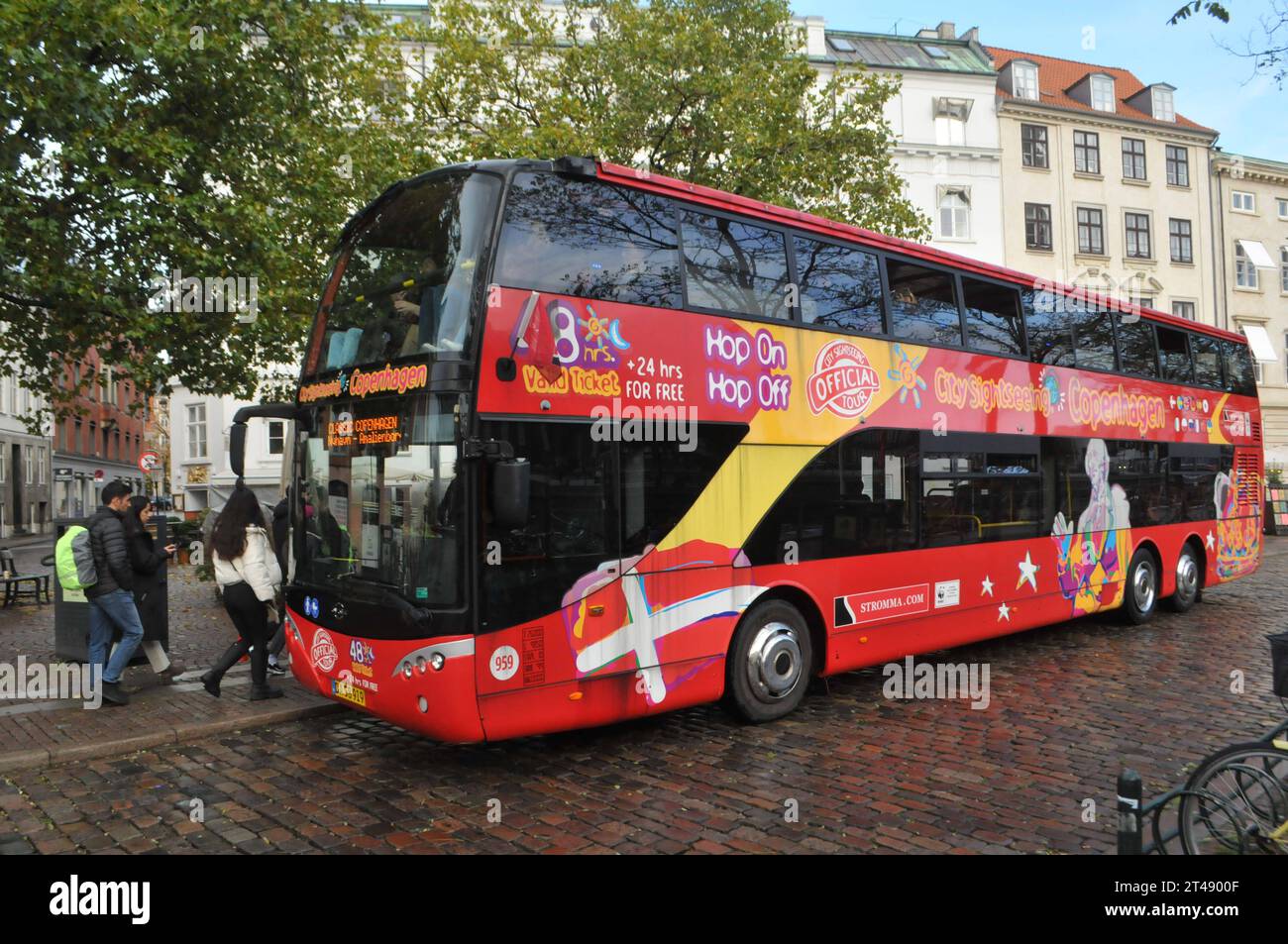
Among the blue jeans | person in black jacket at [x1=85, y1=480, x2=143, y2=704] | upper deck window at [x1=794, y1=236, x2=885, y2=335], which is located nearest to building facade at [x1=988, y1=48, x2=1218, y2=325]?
upper deck window at [x1=794, y1=236, x2=885, y2=335]

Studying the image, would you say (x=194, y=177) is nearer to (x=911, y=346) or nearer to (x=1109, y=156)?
(x=911, y=346)

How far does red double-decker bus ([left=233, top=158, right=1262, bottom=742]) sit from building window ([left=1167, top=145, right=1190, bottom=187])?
1540 inches

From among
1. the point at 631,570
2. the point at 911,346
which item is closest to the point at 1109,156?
the point at 911,346

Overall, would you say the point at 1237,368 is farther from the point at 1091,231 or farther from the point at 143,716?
the point at 1091,231

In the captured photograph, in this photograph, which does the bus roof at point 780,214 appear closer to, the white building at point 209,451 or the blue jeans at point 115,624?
the blue jeans at point 115,624

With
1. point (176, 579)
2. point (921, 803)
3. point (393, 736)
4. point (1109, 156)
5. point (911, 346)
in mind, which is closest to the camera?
point (921, 803)

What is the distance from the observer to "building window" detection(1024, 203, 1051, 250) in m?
38.2

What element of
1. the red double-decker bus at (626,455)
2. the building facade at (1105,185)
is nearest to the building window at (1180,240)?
the building facade at (1105,185)

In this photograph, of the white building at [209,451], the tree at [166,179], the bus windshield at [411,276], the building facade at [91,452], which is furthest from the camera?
the building facade at [91,452]

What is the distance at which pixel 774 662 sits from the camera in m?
7.44

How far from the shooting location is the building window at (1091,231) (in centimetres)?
3941

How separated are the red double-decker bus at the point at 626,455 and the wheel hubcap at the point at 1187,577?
5207 millimetres
